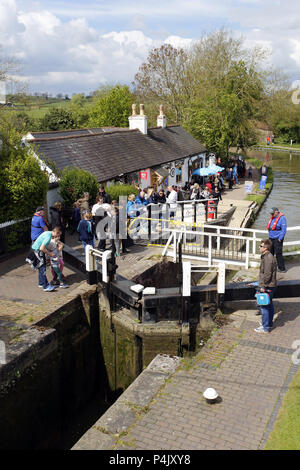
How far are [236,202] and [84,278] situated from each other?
1441 cm

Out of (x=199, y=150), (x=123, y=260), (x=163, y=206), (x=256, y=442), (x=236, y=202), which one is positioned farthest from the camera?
(x=199, y=150)

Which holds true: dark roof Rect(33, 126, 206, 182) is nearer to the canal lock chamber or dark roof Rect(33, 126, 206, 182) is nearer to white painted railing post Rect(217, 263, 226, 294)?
the canal lock chamber

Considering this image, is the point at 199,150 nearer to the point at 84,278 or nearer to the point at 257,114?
the point at 257,114

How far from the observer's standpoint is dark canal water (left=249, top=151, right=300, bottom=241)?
21.6 m

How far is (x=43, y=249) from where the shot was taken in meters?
9.37

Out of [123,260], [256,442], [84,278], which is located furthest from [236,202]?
[256,442]

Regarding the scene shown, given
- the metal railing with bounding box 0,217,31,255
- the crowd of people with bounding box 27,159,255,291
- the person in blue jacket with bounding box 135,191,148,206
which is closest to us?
the crowd of people with bounding box 27,159,255,291

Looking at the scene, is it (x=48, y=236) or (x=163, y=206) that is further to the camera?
(x=163, y=206)

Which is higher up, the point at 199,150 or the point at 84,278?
the point at 199,150

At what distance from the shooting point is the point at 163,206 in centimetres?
1525

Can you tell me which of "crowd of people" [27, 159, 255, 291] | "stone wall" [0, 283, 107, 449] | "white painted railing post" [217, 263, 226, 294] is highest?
"crowd of people" [27, 159, 255, 291]

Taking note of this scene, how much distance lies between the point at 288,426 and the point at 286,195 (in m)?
25.1

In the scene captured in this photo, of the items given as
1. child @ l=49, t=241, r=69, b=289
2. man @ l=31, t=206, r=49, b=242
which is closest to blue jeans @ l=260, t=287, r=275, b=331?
child @ l=49, t=241, r=69, b=289

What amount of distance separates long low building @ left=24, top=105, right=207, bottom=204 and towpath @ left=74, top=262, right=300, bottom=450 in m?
9.05
